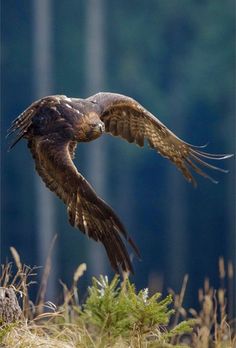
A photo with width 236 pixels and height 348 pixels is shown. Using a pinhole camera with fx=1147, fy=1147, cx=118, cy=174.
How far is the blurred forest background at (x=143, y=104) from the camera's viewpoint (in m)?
11.4

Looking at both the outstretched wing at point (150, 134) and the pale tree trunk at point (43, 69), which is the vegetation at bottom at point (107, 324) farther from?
the pale tree trunk at point (43, 69)

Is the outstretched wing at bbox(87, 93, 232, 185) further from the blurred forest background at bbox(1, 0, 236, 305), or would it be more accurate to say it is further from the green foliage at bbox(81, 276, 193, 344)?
the blurred forest background at bbox(1, 0, 236, 305)

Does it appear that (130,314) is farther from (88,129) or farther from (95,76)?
(95,76)

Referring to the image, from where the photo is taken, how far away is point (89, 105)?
4.12 metres

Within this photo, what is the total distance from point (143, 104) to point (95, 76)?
0.57 meters

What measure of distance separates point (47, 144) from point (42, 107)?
Answer: 0.53 feet

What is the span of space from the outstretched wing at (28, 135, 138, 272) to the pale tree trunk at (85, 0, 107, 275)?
6.97 meters

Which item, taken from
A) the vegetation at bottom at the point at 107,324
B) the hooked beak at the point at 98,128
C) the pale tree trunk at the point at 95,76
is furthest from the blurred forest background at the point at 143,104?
the hooked beak at the point at 98,128

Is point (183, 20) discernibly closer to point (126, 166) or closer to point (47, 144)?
point (126, 166)

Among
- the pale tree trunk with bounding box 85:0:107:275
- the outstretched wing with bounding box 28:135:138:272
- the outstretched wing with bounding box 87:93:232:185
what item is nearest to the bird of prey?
the outstretched wing with bounding box 28:135:138:272

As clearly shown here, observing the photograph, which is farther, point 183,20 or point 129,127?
point 183,20

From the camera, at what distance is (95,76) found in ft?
37.0

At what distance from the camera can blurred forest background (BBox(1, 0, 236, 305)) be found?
37.3 feet

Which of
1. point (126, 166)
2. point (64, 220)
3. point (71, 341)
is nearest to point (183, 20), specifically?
point (126, 166)
